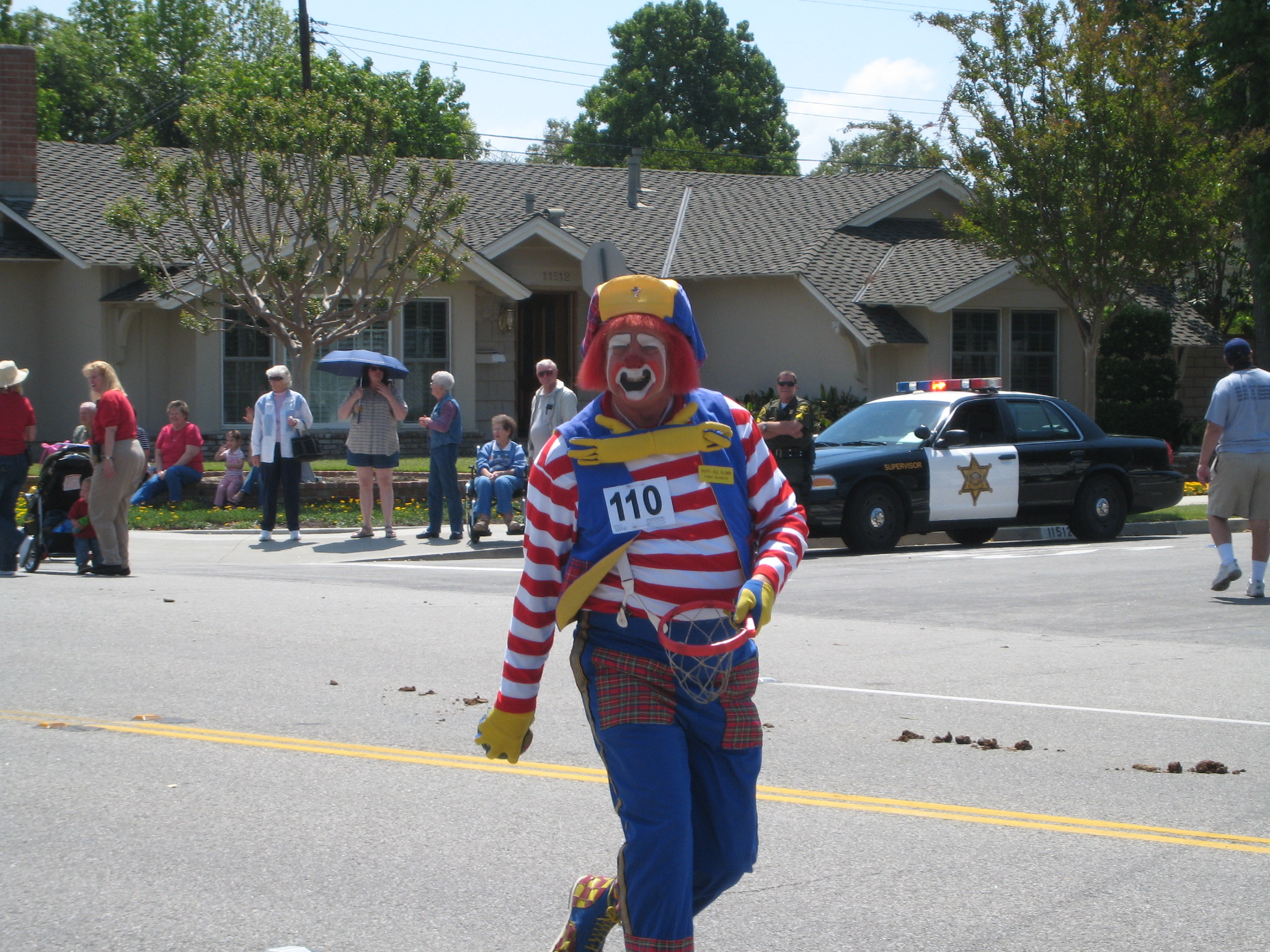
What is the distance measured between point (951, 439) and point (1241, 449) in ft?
13.3

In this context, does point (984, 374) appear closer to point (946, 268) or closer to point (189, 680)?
point (946, 268)

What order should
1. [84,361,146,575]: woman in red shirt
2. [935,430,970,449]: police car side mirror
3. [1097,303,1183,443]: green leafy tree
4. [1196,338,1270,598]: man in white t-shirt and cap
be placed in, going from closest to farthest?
[1196,338,1270,598]: man in white t-shirt and cap
[84,361,146,575]: woman in red shirt
[935,430,970,449]: police car side mirror
[1097,303,1183,443]: green leafy tree

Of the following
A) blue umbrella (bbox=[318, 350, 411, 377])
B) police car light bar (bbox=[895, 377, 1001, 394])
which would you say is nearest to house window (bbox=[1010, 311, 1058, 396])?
police car light bar (bbox=[895, 377, 1001, 394])

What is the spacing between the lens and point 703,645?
3352 millimetres

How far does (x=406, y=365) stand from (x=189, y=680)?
1696cm

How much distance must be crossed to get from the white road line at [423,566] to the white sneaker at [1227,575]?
599 centimetres

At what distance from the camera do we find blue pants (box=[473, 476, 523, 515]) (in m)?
15.2

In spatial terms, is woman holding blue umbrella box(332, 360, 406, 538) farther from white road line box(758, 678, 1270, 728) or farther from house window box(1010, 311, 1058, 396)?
house window box(1010, 311, 1058, 396)

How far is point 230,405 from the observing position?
23844 mm

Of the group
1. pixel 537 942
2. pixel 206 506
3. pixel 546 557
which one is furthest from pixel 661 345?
pixel 206 506

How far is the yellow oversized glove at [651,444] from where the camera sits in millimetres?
3494

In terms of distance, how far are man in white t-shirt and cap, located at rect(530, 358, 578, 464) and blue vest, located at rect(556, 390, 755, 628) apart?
1063 cm

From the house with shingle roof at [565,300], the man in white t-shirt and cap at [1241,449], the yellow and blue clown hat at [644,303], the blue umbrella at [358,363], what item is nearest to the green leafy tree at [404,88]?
the house with shingle roof at [565,300]

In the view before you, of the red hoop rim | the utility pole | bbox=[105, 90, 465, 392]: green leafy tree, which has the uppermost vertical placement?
the utility pole
